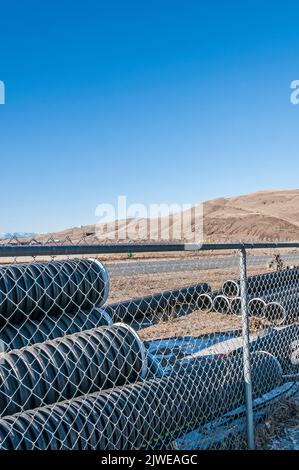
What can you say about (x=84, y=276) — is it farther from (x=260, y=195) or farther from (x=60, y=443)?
(x=260, y=195)

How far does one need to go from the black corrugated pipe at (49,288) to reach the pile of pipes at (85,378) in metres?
0.01

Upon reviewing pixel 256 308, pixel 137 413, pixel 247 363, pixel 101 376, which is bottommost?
pixel 256 308

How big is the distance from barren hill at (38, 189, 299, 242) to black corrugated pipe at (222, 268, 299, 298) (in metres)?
21.1

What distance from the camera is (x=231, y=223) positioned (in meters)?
58.1

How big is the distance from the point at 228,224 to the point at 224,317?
48098 mm

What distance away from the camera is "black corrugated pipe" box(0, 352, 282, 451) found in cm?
325

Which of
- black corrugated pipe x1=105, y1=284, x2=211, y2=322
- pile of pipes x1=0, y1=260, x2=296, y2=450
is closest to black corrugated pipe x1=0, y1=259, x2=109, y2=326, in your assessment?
pile of pipes x1=0, y1=260, x2=296, y2=450


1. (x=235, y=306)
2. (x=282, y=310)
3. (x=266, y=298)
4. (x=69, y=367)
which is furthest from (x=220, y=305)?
(x=69, y=367)

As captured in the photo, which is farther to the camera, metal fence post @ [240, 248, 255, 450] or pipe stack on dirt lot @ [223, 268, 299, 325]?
pipe stack on dirt lot @ [223, 268, 299, 325]

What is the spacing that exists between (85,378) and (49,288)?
138 centimetres

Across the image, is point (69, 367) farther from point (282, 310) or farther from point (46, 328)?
point (282, 310)

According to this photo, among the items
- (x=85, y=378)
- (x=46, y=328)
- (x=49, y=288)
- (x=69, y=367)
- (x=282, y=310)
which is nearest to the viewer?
(x=69, y=367)

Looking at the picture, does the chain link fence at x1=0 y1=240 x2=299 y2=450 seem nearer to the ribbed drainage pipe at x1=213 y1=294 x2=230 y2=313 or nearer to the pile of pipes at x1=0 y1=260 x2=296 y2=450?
the pile of pipes at x1=0 y1=260 x2=296 y2=450

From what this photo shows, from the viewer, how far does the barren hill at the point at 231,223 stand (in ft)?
176
